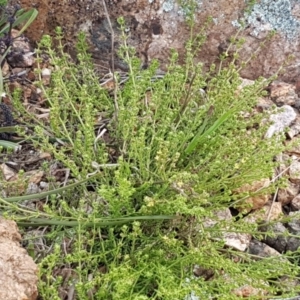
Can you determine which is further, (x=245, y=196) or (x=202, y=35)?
(x=202, y=35)

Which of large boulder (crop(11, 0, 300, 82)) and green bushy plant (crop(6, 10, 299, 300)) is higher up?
large boulder (crop(11, 0, 300, 82))

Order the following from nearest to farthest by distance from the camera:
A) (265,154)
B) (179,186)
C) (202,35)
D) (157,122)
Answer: (179,186) < (265,154) < (157,122) < (202,35)

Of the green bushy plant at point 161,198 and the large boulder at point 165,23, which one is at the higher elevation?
the large boulder at point 165,23

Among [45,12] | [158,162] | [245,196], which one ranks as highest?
[45,12]

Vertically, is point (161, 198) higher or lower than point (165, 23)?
lower

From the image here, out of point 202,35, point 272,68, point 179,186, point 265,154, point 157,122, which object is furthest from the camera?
point 272,68

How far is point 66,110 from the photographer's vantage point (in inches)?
80.7

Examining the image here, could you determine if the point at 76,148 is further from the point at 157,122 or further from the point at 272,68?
the point at 272,68

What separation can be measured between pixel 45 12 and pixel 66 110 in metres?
0.45

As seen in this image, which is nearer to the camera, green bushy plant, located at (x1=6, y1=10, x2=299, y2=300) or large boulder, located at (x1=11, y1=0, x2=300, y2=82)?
green bushy plant, located at (x1=6, y1=10, x2=299, y2=300)

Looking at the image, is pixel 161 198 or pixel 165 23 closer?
pixel 161 198

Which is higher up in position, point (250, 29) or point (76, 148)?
point (250, 29)

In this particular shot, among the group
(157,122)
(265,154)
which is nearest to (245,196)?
(265,154)

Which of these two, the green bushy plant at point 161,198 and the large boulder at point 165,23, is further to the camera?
the large boulder at point 165,23
